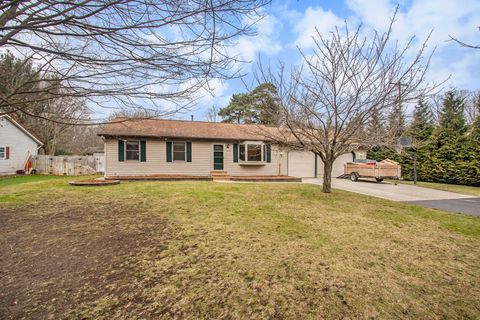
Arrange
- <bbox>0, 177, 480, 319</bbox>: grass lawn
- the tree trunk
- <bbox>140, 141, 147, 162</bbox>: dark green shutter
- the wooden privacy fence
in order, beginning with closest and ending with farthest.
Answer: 1. <bbox>0, 177, 480, 319</bbox>: grass lawn
2. the tree trunk
3. <bbox>140, 141, 147, 162</bbox>: dark green shutter
4. the wooden privacy fence

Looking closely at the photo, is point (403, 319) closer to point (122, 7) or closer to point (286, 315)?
point (286, 315)

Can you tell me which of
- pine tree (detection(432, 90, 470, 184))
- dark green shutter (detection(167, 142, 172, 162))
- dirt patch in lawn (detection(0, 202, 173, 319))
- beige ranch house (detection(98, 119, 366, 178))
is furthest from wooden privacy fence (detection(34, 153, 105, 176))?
pine tree (detection(432, 90, 470, 184))

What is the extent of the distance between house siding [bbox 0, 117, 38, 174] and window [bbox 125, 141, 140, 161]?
10.3 meters

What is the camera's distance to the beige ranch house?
12.7 metres

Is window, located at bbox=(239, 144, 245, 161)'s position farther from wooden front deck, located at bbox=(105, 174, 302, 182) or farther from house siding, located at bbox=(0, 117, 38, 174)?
house siding, located at bbox=(0, 117, 38, 174)

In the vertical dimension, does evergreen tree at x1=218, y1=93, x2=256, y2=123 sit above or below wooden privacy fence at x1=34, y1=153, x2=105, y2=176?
above

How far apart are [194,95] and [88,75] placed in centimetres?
129

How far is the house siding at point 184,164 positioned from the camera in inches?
499

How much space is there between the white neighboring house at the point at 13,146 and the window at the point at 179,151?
11.7 meters

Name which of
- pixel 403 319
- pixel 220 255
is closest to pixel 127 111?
pixel 220 255

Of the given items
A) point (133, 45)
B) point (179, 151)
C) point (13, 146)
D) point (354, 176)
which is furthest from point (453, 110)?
point (13, 146)

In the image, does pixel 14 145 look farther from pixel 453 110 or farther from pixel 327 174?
pixel 453 110

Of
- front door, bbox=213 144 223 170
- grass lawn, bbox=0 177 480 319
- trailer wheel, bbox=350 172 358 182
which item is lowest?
grass lawn, bbox=0 177 480 319

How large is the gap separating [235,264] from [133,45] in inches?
117
